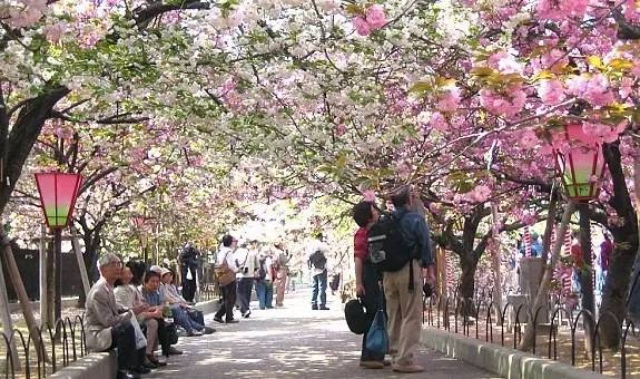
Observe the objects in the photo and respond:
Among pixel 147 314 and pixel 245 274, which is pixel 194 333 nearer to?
pixel 147 314

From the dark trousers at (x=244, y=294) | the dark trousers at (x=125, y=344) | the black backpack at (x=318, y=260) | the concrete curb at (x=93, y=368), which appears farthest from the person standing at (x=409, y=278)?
the black backpack at (x=318, y=260)

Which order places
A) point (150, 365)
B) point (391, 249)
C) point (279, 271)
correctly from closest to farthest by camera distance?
point (391, 249) → point (150, 365) → point (279, 271)

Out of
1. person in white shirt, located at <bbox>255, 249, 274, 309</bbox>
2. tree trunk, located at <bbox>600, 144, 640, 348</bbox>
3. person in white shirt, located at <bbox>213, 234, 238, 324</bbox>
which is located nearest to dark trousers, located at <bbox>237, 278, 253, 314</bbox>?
person in white shirt, located at <bbox>213, 234, 238, 324</bbox>

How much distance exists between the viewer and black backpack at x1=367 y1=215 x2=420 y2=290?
9609mm

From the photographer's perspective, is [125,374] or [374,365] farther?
[374,365]

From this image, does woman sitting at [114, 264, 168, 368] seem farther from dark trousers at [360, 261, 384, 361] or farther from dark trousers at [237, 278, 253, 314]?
dark trousers at [237, 278, 253, 314]

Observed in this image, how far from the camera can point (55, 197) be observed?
1134 centimetres

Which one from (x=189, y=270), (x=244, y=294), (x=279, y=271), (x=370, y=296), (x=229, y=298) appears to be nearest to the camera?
(x=370, y=296)

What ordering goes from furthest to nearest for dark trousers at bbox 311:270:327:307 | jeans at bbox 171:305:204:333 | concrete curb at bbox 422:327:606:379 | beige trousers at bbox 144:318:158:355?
1. dark trousers at bbox 311:270:327:307
2. jeans at bbox 171:305:204:333
3. beige trousers at bbox 144:318:158:355
4. concrete curb at bbox 422:327:606:379

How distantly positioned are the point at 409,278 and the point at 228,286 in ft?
33.2

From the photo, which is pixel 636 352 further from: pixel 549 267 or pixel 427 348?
pixel 427 348

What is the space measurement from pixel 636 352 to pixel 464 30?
13.3 feet

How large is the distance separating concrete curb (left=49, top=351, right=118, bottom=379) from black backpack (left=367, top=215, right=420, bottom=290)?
113 inches

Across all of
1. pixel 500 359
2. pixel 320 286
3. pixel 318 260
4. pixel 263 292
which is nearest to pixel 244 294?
pixel 318 260
